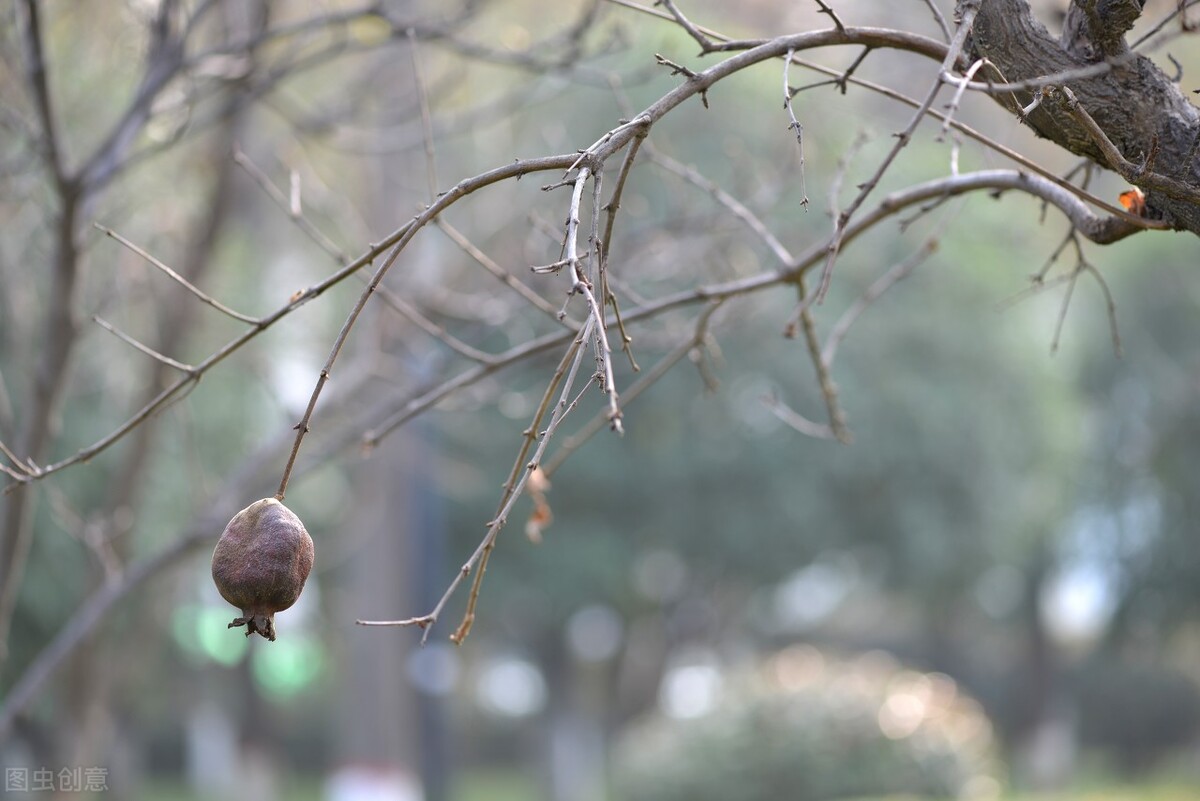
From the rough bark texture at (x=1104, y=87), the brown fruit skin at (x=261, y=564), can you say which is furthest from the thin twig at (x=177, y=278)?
the rough bark texture at (x=1104, y=87)

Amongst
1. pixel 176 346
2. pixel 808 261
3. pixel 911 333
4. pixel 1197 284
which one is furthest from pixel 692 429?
pixel 808 261

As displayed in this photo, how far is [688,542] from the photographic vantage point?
1410cm

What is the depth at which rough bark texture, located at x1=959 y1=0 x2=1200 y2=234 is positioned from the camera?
1841 mm

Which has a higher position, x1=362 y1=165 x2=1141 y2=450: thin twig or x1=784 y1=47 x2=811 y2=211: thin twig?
x1=362 y1=165 x2=1141 y2=450: thin twig

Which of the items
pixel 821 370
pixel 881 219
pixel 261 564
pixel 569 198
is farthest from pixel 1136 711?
pixel 261 564

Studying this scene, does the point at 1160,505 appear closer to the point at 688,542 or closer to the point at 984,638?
the point at 984,638

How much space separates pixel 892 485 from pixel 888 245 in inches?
108

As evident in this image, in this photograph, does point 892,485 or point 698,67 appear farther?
point 892,485

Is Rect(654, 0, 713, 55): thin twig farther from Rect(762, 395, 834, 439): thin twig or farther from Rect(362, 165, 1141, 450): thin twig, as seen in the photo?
Rect(762, 395, 834, 439): thin twig

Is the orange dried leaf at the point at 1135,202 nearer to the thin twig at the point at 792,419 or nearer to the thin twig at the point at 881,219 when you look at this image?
the thin twig at the point at 881,219

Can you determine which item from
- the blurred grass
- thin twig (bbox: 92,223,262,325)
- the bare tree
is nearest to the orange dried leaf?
the bare tree

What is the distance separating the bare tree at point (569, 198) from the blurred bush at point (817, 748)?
5.87 meters

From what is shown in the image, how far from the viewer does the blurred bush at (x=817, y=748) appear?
1023 centimetres

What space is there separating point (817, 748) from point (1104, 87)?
9145mm
